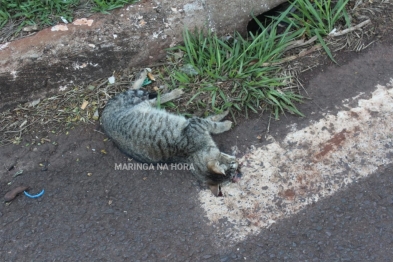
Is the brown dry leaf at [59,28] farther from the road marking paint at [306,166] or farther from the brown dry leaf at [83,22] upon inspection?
the road marking paint at [306,166]

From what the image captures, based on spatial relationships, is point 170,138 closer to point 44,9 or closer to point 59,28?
point 59,28

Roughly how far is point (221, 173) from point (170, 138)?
57cm

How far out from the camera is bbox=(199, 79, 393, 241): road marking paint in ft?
9.71

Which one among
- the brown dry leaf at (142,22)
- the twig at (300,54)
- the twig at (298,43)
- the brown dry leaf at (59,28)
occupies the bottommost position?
the twig at (300,54)

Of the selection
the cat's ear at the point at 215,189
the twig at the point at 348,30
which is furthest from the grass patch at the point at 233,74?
the cat's ear at the point at 215,189

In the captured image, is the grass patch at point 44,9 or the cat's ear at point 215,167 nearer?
the cat's ear at point 215,167

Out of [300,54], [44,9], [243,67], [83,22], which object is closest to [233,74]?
[243,67]

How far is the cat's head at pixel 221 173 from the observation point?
9.95 feet

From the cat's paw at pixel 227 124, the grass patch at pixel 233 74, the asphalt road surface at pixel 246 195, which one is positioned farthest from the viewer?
the grass patch at pixel 233 74

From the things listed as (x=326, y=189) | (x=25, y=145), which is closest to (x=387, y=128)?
(x=326, y=189)

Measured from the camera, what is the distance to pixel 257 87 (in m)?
3.47

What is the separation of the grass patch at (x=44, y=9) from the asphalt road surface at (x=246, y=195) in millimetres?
1043

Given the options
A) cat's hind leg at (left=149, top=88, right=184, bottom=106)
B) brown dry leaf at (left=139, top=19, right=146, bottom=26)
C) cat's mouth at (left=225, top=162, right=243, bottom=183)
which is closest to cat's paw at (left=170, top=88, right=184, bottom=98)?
→ cat's hind leg at (left=149, top=88, right=184, bottom=106)

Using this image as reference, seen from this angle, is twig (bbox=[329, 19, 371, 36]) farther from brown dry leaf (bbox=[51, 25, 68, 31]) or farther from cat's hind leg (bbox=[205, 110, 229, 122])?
brown dry leaf (bbox=[51, 25, 68, 31])
